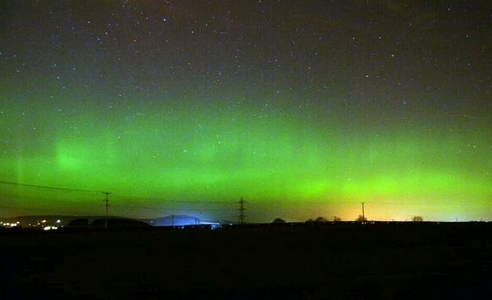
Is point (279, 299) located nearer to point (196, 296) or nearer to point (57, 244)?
point (196, 296)

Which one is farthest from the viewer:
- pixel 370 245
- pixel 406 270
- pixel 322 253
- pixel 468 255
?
pixel 370 245

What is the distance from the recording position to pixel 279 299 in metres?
17.4

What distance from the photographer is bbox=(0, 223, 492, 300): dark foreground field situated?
1884 centimetres

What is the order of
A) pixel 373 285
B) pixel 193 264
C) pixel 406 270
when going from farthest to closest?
pixel 193 264 < pixel 406 270 < pixel 373 285

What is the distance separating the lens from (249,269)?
85.9ft

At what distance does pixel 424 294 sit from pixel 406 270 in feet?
25.4

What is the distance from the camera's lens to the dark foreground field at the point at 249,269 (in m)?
18.8

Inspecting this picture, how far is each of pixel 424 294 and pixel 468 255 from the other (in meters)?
16.4

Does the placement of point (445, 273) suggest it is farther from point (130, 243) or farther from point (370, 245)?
point (130, 243)

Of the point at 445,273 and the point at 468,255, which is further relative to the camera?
the point at 468,255

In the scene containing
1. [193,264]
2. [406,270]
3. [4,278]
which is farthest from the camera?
[193,264]

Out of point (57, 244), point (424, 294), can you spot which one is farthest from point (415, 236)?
point (424, 294)

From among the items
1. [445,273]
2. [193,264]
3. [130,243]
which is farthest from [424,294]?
[130,243]

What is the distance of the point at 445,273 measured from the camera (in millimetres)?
23328
